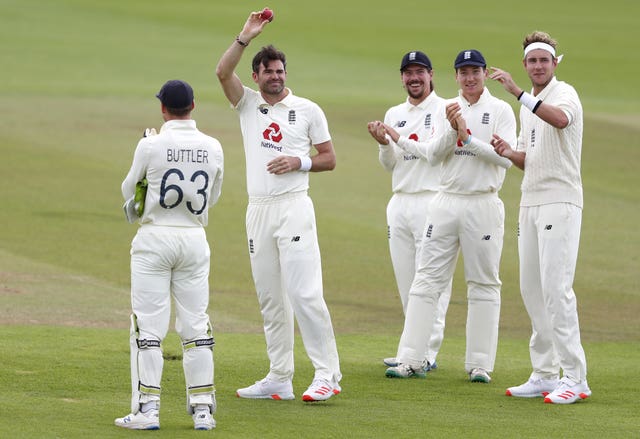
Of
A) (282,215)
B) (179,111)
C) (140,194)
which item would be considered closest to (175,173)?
(140,194)

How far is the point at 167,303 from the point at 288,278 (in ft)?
4.33

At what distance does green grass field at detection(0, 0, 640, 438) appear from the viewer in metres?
8.63

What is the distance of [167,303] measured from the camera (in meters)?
8.09

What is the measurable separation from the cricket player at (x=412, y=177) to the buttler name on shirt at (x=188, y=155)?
9.74 ft

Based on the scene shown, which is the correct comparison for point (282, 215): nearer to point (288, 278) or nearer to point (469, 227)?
point (288, 278)

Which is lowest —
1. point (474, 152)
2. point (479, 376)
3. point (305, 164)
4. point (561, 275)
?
point (479, 376)

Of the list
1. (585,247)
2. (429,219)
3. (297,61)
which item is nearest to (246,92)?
(429,219)

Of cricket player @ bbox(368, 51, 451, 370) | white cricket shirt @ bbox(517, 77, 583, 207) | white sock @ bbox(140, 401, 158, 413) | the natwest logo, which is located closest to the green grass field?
white sock @ bbox(140, 401, 158, 413)

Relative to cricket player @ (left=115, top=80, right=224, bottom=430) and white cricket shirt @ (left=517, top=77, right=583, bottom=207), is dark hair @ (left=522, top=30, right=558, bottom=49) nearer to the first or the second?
white cricket shirt @ (left=517, top=77, right=583, bottom=207)

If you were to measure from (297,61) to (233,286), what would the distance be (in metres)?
26.4

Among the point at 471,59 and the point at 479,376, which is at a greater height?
the point at 471,59

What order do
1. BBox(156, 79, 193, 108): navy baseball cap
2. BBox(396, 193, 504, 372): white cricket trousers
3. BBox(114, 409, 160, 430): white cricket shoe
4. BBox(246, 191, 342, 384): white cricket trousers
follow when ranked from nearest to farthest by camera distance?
1. BBox(114, 409, 160, 430): white cricket shoe
2. BBox(156, 79, 193, 108): navy baseball cap
3. BBox(246, 191, 342, 384): white cricket trousers
4. BBox(396, 193, 504, 372): white cricket trousers

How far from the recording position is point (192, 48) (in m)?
41.6

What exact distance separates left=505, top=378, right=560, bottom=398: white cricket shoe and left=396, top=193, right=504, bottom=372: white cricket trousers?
65 cm
